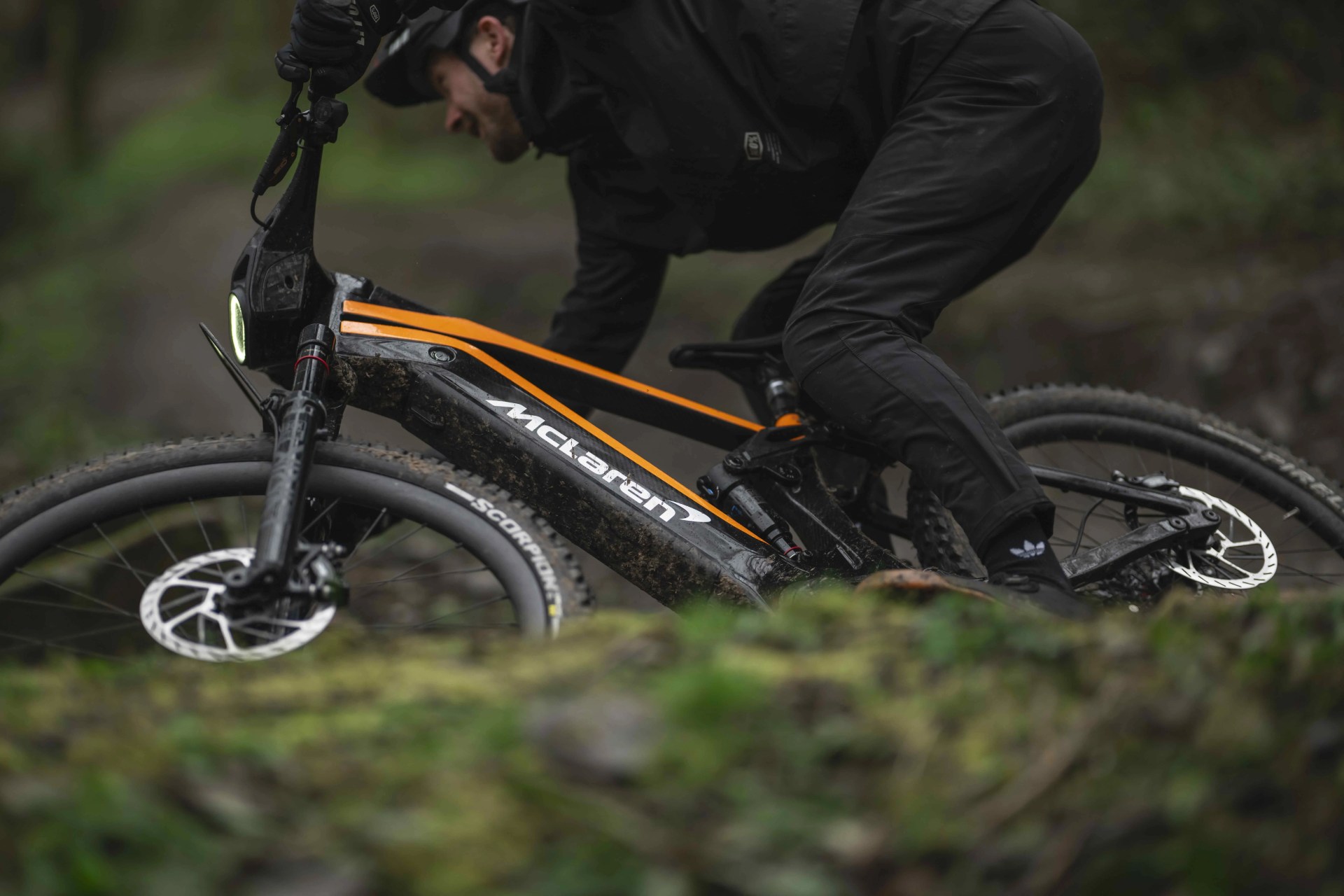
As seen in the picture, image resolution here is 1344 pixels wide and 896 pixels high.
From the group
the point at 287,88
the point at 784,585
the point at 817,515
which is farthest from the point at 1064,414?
the point at 287,88

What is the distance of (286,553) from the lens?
1.69 metres

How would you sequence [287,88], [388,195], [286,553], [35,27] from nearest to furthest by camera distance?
1. [286,553]
2. [388,195]
3. [287,88]
4. [35,27]

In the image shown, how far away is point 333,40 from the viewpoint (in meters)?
1.94

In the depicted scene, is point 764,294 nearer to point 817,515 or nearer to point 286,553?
point 817,515

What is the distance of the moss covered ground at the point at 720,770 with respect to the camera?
93cm

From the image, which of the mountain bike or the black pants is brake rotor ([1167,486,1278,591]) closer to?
the mountain bike

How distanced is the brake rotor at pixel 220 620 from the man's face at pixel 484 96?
4.65ft

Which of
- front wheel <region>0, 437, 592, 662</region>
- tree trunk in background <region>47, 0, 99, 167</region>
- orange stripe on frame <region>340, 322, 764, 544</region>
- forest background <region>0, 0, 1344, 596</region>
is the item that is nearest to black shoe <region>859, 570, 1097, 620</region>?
orange stripe on frame <region>340, 322, 764, 544</region>

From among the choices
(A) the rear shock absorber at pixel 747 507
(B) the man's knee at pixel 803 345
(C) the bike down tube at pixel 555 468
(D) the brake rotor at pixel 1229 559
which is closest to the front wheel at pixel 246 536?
(C) the bike down tube at pixel 555 468

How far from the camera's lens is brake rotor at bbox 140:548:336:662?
168 centimetres

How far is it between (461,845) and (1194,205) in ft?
20.0

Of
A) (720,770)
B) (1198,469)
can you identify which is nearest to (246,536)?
(720,770)

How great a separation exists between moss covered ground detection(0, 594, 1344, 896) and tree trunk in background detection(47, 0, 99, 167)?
13.1 meters

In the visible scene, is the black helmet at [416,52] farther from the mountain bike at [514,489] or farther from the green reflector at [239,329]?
the green reflector at [239,329]
